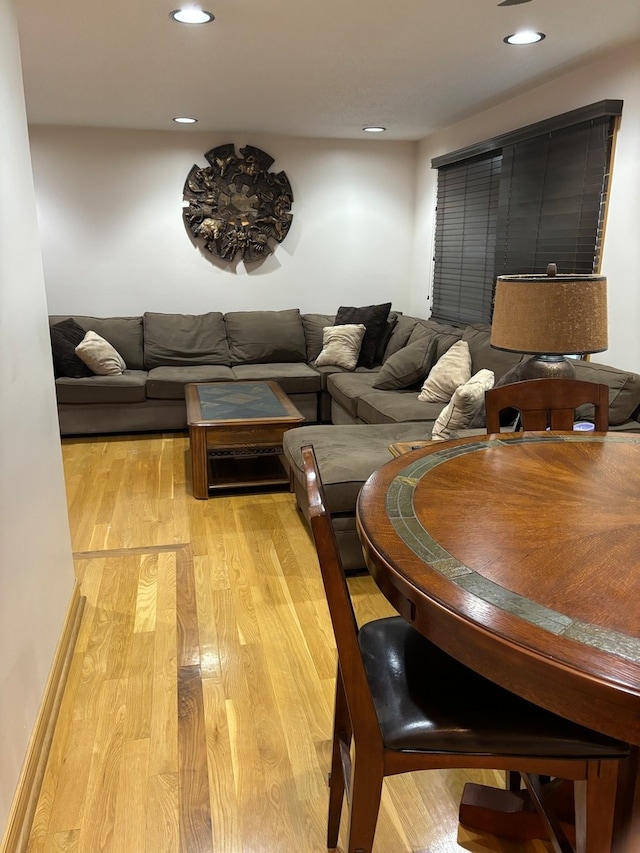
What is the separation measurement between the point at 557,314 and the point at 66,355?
3.67m

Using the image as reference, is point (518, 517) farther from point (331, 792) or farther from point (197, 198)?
point (197, 198)

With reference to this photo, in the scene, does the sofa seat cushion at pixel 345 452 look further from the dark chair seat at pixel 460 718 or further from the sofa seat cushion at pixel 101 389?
the sofa seat cushion at pixel 101 389

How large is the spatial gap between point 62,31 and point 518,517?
9.50ft

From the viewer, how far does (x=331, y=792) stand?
144cm

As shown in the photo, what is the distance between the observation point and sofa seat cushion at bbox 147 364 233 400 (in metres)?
4.65

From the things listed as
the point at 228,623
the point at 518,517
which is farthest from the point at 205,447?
the point at 518,517

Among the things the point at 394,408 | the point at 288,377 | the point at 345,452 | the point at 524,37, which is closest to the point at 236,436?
the point at 345,452

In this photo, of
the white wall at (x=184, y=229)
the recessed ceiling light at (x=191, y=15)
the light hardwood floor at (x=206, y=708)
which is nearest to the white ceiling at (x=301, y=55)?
the recessed ceiling light at (x=191, y=15)

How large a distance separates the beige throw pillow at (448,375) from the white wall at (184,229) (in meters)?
2.04

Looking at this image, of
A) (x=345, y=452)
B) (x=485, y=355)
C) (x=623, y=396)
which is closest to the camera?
(x=623, y=396)

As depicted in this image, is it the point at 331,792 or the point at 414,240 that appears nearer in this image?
the point at 331,792

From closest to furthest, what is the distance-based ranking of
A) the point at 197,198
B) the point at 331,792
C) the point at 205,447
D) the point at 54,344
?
the point at 331,792
the point at 205,447
the point at 54,344
the point at 197,198

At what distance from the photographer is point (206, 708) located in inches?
75.5

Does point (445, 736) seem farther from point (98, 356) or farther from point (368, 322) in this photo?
point (368, 322)
